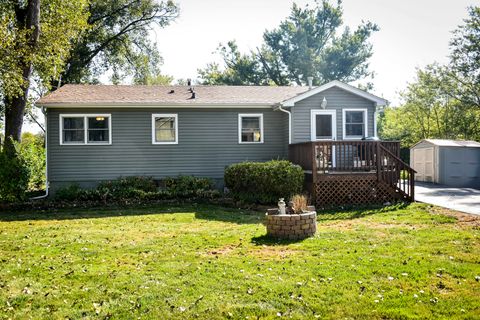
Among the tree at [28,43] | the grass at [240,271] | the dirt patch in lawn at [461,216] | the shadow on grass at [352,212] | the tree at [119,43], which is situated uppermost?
the tree at [119,43]

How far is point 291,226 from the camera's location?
757 cm

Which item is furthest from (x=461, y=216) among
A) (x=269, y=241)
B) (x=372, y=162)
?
(x=269, y=241)

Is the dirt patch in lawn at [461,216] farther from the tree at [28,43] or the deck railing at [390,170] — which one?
the tree at [28,43]

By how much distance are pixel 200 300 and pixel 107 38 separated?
24.2 m

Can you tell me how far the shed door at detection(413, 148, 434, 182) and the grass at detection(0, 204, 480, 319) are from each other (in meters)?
9.80

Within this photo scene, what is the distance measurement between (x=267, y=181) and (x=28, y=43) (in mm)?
10738

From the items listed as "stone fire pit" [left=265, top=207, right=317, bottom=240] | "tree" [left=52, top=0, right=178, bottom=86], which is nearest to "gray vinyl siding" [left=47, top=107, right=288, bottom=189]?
"stone fire pit" [left=265, top=207, right=317, bottom=240]

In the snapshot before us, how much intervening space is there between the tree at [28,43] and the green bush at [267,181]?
24.9 feet

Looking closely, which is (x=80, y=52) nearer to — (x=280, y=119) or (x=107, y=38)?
(x=107, y=38)

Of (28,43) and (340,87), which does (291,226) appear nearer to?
(340,87)

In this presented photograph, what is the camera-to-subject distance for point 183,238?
770 cm

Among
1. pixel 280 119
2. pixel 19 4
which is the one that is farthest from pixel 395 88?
pixel 19 4

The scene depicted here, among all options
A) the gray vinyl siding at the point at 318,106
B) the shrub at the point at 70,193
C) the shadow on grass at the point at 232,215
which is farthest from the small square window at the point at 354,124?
the shrub at the point at 70,193

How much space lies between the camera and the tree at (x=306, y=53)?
30.4m
